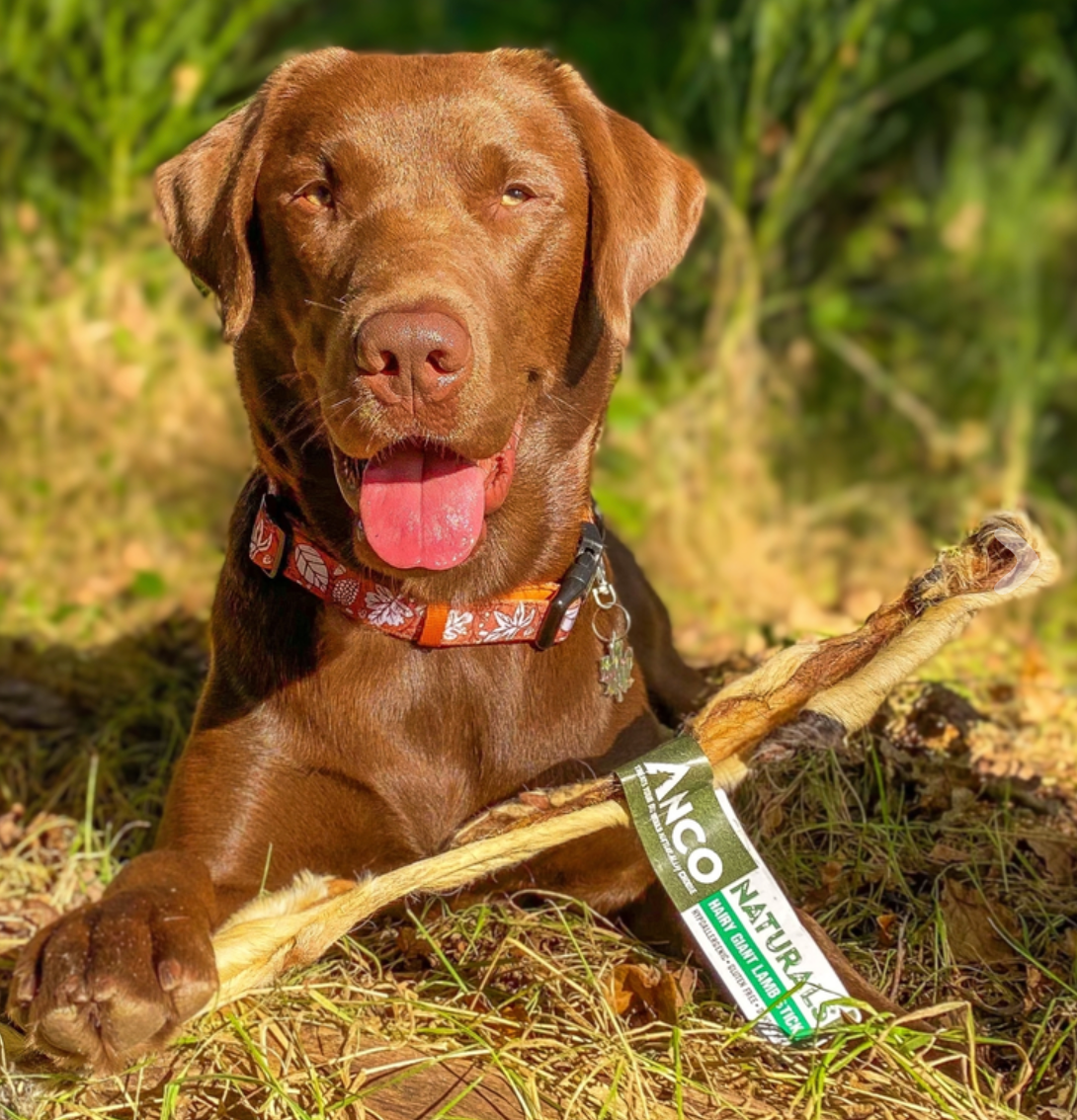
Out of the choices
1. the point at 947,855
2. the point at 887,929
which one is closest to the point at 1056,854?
the point at 947,855

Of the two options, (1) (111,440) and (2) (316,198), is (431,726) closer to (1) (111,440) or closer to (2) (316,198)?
(2) (316,198)

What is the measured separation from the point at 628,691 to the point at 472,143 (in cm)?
104

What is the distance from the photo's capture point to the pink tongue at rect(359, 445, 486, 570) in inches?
109

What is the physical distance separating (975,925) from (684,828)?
0.79 meters

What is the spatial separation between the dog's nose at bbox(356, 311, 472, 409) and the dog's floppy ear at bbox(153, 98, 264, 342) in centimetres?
45

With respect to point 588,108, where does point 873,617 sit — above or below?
below

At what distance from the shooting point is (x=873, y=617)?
2.73 metres

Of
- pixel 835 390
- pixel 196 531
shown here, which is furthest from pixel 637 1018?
pixel 835 390

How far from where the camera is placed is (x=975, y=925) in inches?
119

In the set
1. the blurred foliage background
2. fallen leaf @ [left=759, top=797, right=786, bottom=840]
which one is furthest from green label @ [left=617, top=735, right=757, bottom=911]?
the blurred foliage background

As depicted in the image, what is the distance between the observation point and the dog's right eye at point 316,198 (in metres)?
2.96

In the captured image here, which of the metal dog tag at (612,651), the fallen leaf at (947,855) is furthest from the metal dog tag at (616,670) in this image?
the fallen leaf at (947,855)

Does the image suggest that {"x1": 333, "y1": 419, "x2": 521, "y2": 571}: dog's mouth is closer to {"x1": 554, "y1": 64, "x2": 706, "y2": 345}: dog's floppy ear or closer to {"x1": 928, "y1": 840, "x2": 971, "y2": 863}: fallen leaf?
{"x1": 554, "y1": 64, "x2": 706, "y2": 345}: dog's floppy ear

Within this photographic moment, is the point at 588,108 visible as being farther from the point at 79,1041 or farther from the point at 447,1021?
the point at 79,1041
